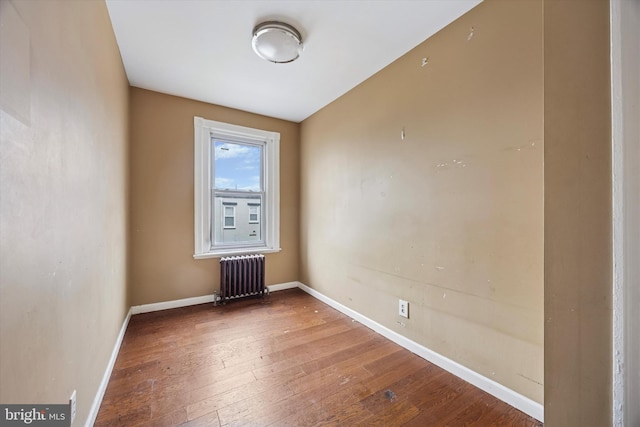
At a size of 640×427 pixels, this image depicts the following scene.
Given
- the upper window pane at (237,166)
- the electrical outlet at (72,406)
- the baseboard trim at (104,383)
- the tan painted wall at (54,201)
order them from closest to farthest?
the tan painted wall at (54,201) → the electrical outlet at (72,406) → the baseboard trim at (104,383) → the upper window pane at (237,166)

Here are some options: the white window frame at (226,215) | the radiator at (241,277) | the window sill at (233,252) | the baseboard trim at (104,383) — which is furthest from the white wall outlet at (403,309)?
the white window frame at (226,215)

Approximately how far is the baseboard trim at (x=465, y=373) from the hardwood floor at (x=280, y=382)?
39mm

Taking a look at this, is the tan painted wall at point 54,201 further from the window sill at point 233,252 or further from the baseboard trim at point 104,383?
the window sill at point 233,252

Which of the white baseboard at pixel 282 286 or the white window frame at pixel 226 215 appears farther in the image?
the white baseboard at pixel 282 286

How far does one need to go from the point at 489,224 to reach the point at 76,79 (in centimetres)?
234

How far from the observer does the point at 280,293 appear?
3551 millimetres

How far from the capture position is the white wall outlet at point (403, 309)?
6.95 ft

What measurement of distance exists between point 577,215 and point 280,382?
1.81 meters

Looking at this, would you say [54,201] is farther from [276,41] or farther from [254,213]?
[254,213]

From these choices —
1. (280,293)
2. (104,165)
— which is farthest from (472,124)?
(280,293)

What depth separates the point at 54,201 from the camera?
37.8 inches

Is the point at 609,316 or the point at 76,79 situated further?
the point at 76,79

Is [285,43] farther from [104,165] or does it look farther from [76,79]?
[104,165]

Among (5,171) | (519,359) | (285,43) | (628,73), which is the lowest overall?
(519,359)
